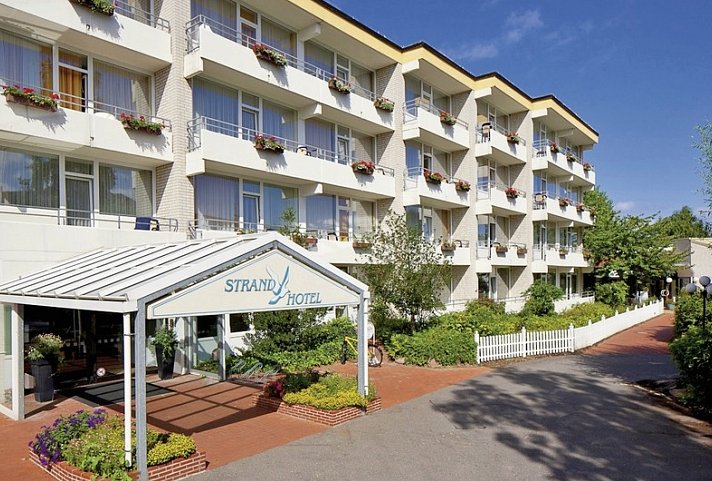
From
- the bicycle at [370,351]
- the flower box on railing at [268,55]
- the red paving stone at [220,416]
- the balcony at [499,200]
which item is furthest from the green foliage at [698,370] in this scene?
the balcony at [499,200]

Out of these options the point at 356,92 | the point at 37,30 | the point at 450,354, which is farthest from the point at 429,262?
the point at 37,30

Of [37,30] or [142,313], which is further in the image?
[37,30]

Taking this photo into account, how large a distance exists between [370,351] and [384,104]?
10.8 m

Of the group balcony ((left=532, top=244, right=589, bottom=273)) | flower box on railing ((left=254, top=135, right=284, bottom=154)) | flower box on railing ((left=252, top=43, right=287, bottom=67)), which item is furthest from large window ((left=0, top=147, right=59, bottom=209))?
balcony ((left=532, top=244, right=589, bottom=273))

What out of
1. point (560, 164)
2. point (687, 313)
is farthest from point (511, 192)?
point (687, 313)

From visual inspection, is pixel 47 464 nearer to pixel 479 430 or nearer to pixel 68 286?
pixel 68 286

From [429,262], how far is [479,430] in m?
8.04

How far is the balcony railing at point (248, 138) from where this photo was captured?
1519cm

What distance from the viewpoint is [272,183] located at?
1830 cm

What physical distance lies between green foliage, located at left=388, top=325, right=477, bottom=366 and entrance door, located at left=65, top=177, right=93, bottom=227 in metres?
9.97

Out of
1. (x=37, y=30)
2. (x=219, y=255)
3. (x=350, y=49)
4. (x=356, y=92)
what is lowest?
(x=219, y=255)

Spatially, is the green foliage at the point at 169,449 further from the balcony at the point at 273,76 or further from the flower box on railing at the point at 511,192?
the flower box on railing at the point at 511,192

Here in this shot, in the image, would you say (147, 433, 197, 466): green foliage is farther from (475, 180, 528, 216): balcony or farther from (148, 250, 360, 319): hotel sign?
(475, 180, 528, 216): balcony

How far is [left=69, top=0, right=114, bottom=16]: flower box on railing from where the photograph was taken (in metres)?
12.9
